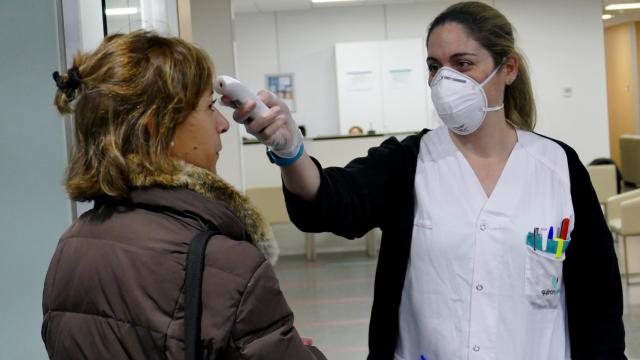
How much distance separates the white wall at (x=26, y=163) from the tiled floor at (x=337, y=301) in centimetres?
302

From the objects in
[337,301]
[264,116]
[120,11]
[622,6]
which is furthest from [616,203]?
[622,6]

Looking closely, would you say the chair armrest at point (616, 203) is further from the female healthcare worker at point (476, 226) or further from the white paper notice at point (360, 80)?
the female healthcare worker at point (476, 226)

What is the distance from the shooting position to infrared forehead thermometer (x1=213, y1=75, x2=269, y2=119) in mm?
1323

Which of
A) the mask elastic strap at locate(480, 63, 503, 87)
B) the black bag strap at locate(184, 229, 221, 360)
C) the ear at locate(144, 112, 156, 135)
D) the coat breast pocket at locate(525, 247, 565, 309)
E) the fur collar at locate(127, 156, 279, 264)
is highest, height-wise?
the mask elastic strap at locate(480, 63, 503, 87)

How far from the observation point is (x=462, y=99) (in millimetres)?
1851

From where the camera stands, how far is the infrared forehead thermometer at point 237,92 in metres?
1.32

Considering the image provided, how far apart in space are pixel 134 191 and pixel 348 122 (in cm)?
1103

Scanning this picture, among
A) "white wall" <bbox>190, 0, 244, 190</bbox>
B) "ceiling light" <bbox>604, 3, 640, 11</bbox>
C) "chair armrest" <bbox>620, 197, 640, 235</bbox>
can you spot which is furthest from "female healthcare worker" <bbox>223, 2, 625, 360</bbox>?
"ceiling light" <bbox>604, 3, 640, 11</bbox>

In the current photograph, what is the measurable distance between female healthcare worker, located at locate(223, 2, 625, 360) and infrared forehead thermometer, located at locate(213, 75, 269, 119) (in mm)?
250

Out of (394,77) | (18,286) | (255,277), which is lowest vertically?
(18,286)

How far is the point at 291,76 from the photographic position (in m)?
12.5

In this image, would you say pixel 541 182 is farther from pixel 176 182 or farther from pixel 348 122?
pixel 348 122

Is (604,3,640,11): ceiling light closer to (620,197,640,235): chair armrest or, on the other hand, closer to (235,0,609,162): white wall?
(235,0,609,162): white wall

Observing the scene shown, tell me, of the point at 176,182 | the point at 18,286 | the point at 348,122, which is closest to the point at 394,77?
the point at 348,122
